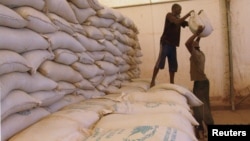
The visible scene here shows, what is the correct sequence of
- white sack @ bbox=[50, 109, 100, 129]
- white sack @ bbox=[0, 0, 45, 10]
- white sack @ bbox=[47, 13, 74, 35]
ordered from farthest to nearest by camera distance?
white sack @ bbox=[47, 13, 74, 35] < white sack @ bbox=[50, 109, 100, 129] < white sack @ bbox=[0, 0, 45, 10]

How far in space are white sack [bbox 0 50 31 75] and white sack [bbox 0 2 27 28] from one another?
121mm

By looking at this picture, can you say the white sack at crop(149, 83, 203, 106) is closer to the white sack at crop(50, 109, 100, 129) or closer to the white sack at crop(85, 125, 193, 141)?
the white sack at crop(50, 109, 100, 129)

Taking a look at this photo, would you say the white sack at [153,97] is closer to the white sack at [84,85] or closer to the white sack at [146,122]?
the white sack at [84,85]

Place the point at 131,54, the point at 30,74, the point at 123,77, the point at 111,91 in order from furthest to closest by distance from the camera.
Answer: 1. the point at 131,54
2. the point at 123,77
3. the point at 111,91
4. the point at 30,74

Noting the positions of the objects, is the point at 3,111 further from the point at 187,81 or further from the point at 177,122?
the point at 187,81

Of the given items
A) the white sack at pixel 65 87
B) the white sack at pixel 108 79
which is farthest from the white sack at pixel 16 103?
the white sack at pixel 108 79

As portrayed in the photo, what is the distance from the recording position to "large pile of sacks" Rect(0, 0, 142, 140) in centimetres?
121

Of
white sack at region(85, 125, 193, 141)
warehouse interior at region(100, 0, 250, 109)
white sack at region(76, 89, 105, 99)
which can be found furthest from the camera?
warehouse interior at region(100, 0, 250, 109)

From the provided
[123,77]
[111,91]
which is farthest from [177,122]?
[123,77]

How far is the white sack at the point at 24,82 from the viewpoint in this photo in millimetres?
1156

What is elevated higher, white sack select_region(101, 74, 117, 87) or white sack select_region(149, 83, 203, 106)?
white sack select_region(101, 74, 117, 87)

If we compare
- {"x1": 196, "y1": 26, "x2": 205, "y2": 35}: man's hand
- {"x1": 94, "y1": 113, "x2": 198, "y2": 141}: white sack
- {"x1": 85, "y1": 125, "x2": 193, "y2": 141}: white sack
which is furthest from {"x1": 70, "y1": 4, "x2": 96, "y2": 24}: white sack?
{"x1": 196, "y1": 26, "x2": 205, "y2": 35}: man's hand

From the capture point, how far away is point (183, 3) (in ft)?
14.7

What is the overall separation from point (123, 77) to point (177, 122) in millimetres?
1767
